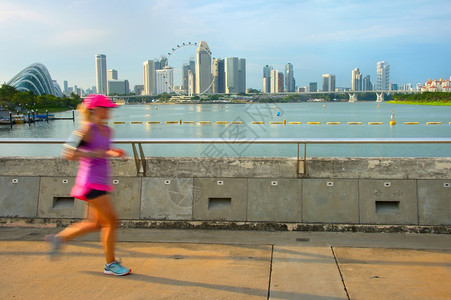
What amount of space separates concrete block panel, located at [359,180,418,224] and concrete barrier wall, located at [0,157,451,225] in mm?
13

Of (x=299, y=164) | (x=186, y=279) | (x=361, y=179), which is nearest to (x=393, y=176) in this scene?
(x=361, y=179)

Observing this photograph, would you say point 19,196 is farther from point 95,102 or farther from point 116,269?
point 95,102

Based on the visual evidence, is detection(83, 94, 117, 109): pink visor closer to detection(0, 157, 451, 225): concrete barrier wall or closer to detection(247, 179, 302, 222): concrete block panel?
detection(0, 157, 451, 225): concrete barrier wall

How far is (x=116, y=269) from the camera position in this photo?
4793 mm

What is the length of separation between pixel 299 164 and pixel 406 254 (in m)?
2.04

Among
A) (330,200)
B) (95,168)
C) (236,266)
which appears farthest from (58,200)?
(330,200)

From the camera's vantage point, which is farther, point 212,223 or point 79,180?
point 212,223

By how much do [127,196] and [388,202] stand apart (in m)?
3.85

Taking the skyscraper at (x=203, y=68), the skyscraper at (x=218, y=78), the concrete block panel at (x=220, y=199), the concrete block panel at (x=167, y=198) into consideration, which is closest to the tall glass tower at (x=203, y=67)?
the skyscraper at (x=203, y=68)

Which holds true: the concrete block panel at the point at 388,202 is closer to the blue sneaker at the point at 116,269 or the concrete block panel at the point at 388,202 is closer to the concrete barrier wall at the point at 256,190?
the concrete barrier wall at the point at 256,190

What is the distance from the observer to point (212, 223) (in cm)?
660

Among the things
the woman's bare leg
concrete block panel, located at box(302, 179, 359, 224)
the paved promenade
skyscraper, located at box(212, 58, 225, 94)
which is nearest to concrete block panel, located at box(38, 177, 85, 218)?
the paved promenade

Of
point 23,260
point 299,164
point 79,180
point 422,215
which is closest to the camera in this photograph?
point 79,180

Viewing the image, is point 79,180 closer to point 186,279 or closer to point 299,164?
point 186,279
